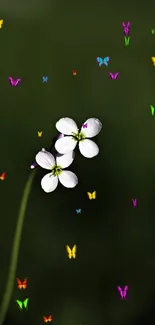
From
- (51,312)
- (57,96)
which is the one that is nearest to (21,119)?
(57,96)

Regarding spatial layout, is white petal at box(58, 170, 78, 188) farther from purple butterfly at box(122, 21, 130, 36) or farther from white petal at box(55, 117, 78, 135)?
purple butterfly at box(122, 21, 130, 36)

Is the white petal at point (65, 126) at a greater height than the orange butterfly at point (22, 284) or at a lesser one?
greater

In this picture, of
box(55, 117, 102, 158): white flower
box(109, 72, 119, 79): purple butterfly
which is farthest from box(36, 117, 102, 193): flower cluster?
box(109, 72, 119, 79): purple butterfly

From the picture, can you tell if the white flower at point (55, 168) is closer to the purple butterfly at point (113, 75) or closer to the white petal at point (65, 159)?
the white petal at point (65, 159)

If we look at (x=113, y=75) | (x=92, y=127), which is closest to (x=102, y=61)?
(x=113, y=75)

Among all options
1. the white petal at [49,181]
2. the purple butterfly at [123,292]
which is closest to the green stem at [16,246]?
the white petal at [49,181]

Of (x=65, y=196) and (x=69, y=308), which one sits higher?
(x=65, y=196)

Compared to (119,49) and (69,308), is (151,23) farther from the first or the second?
(69,308)

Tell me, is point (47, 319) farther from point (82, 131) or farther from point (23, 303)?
point (82, 131)
